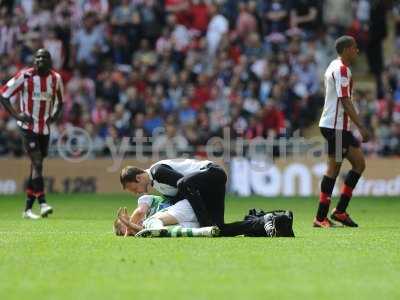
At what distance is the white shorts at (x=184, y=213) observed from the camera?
455 inches

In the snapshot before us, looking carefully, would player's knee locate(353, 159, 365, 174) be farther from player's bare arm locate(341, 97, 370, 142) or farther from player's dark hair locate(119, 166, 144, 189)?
player's dark hair locate(119, 166, 144, 189)

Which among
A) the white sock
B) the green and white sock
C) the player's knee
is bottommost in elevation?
the green and white sock

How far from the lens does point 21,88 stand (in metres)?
16.9

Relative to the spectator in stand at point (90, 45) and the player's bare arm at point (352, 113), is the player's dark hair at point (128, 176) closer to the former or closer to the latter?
the player's bare arm at point (352, 113)

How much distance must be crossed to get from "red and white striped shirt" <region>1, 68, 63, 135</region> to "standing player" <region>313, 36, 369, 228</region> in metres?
4.66

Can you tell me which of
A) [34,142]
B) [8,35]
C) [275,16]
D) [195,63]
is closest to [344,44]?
[34,142]

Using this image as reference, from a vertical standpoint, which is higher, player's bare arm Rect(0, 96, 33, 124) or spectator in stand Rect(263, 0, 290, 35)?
spectator in stand Rect(263, 0, 290, 35)

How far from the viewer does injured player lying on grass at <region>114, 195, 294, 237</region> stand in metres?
11.6

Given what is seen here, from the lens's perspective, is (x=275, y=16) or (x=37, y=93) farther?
(x=275, y=16)

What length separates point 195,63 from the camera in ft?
84.0

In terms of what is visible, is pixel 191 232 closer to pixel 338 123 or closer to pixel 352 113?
pixel 352 113

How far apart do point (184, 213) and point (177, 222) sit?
0.16m

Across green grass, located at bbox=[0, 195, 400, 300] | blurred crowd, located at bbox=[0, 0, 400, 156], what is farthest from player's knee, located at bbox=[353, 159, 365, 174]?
blurred crowd, located at bbox=[0, 0, 400, 156]

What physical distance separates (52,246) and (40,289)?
3188 millimetres
